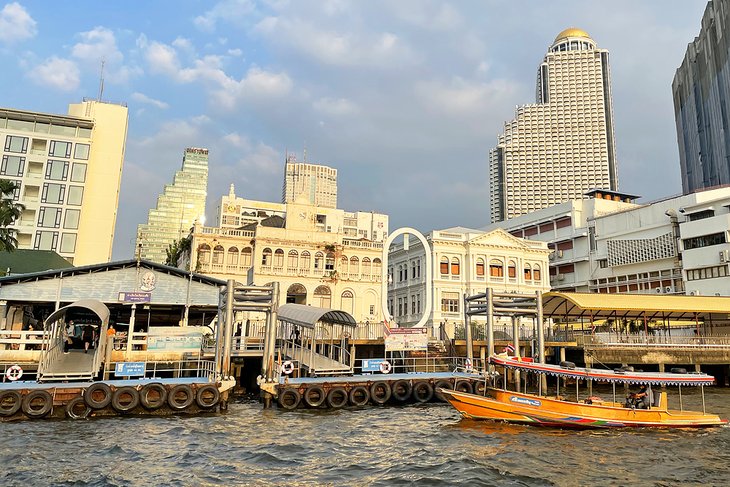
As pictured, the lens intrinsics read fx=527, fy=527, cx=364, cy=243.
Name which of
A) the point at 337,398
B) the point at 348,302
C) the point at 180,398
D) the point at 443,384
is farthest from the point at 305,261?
the point at 180,398

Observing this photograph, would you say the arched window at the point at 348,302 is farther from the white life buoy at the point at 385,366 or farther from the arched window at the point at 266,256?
the white life buoy at the point at 385,366

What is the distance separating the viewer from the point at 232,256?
169 ft

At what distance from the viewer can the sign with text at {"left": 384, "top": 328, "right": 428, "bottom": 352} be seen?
30.8m

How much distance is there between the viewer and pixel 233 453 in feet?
54.9

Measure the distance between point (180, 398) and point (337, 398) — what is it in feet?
24.4

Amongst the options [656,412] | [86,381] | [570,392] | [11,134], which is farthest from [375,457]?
[11,134]

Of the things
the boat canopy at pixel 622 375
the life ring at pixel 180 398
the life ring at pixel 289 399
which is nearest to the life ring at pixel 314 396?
the life ring at pixel 289 399

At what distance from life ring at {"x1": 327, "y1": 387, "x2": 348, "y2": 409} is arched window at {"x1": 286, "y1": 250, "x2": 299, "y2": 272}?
26.4 meters

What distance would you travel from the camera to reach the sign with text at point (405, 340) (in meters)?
30.8

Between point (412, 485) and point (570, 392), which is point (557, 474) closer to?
point (412, 485)

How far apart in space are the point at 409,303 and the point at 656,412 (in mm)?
41336

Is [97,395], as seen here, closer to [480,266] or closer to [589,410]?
[589,410]

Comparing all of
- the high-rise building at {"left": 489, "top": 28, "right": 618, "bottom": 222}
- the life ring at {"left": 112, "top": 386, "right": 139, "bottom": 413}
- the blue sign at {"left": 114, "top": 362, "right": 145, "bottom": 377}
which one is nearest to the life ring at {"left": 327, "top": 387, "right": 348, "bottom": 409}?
the life ring at {"left": 112, "top": 386, "right": 139, "bottom": 413}

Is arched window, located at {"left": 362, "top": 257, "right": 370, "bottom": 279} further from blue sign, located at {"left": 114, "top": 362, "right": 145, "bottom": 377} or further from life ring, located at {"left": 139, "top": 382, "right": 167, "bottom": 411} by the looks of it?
life ring, located at {"left": 139, "top": 382, "right": 167, "bottom": 411}
